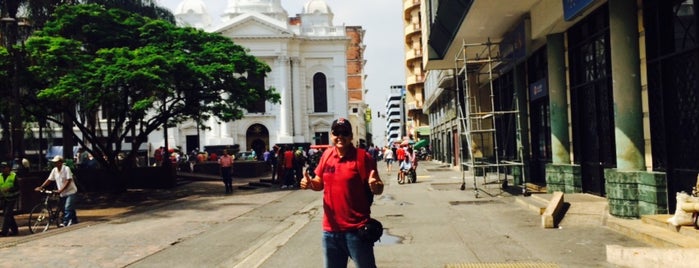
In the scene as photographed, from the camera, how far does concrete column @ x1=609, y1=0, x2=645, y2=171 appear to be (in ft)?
32.9

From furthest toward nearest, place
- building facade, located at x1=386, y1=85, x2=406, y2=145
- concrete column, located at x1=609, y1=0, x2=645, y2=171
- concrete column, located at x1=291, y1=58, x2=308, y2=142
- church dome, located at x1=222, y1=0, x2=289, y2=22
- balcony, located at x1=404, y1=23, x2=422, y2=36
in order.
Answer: building facade, located at x1=386, y1=85, x2=406, y2=145 → church dome, located at x1=222, y1=0, x2=289, y2=22 → concrete column, located at x1=291, y1=58, x2=308, y2=142 → balcony, located at x1=404, y1=23, x2=422, y2=36 → concrete column, located at x1=609, y1=0, x2=645, y2=171

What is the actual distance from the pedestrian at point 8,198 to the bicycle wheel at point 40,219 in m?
0.57

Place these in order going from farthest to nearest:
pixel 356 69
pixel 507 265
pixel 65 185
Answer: pixel 356 69 → pixel 65 185 → pixel 507 265

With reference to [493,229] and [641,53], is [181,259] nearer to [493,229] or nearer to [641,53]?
[493,229]

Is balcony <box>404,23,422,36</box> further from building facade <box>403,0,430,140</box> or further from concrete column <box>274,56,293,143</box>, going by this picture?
concrete column <box>274,56,293,143</box>

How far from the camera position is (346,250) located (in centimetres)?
491

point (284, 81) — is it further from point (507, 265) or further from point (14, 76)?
point (507, 265)

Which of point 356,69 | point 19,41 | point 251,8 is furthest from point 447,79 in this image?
point 356,69

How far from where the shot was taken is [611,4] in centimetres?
1030

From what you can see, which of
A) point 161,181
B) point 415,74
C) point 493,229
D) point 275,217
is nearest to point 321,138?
point 415,74

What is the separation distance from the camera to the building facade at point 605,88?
938 cm

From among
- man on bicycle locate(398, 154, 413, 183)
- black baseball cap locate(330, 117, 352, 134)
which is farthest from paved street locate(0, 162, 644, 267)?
man on bicycle locate(398, 154, 413, 183)

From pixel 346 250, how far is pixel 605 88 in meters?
8.78

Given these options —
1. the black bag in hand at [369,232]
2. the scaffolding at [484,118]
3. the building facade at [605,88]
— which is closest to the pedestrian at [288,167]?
the scaffolding at [484,118]
